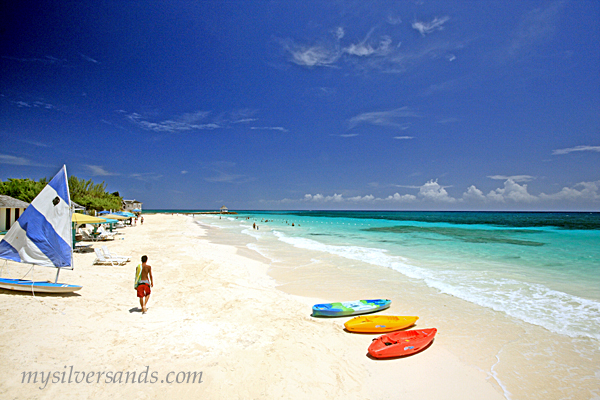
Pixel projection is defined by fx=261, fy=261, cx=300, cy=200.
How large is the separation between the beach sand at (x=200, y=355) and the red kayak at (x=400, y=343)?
161mm

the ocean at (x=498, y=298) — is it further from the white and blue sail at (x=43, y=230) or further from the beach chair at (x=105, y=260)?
the white and blue sail at (x=43, y=230)

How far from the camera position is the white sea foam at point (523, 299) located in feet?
24.8

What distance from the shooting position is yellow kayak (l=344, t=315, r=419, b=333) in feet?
21.5

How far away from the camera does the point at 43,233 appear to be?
6785 millimetres

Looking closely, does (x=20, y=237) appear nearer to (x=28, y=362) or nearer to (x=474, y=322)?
(x=28, y=362)

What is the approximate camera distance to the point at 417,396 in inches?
176

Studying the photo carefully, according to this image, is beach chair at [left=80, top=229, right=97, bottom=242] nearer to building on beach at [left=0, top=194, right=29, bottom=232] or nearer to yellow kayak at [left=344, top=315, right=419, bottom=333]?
building on beach at [left=0, top=194, right=29, bottom=232]

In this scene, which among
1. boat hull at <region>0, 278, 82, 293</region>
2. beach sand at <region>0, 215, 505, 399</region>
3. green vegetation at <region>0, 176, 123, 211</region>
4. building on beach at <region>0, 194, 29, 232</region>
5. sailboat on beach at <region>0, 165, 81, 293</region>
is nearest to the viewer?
beach sand at <region>0, 215, 505, 399</region>

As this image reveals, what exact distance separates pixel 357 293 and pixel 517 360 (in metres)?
4.88

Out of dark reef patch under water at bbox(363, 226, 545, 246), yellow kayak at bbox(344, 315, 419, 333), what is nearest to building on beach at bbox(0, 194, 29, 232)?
yellow kayak at bbox(344, 315, 419, 333)

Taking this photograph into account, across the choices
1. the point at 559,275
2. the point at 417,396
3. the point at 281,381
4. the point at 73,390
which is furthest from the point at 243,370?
the point at 559,275

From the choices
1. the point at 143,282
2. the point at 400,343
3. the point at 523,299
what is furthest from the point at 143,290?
the point at 523,299

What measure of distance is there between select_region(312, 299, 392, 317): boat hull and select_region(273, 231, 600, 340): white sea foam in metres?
3.73

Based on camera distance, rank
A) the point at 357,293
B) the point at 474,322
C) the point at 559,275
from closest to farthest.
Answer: the point at 474,322
the point at 357,293
the point at 559,275
